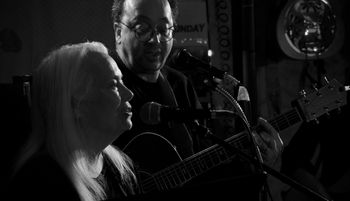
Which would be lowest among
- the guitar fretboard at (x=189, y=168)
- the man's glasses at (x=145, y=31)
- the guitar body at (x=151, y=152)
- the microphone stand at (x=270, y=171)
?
the guitar fretboard at (x=189, y=168)

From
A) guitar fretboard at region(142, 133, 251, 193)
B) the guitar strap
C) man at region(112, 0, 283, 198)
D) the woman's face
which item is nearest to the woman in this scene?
the woman's face

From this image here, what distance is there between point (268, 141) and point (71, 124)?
1069 millimetres

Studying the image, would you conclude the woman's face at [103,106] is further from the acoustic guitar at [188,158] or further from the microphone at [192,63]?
the acoustic guitar at [188,158]

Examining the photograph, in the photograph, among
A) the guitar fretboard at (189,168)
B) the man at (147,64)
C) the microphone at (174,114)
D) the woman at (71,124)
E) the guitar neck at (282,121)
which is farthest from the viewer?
the guitar neck at (282,121)

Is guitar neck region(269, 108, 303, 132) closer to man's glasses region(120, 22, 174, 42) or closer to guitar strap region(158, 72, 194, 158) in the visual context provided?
guitar strap region(158, 72, 194, 158)

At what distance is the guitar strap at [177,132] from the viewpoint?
2492mm

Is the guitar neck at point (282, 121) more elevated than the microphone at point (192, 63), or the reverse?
the microphone at point (192, 63)

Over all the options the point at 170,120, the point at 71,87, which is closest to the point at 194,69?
the point at 170,120

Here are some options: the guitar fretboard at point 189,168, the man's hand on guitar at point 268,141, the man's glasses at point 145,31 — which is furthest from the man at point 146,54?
the man's hand on guitar at point 268,141

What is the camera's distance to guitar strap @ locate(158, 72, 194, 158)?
2492 millimetres

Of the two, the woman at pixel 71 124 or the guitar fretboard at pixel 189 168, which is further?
the guitar fretboard at pixel 189 168

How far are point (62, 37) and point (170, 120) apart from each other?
1.80 meters

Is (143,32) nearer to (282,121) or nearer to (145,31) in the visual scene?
(145,31)

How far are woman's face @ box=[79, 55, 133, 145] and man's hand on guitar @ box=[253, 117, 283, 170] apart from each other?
31.9 inches
